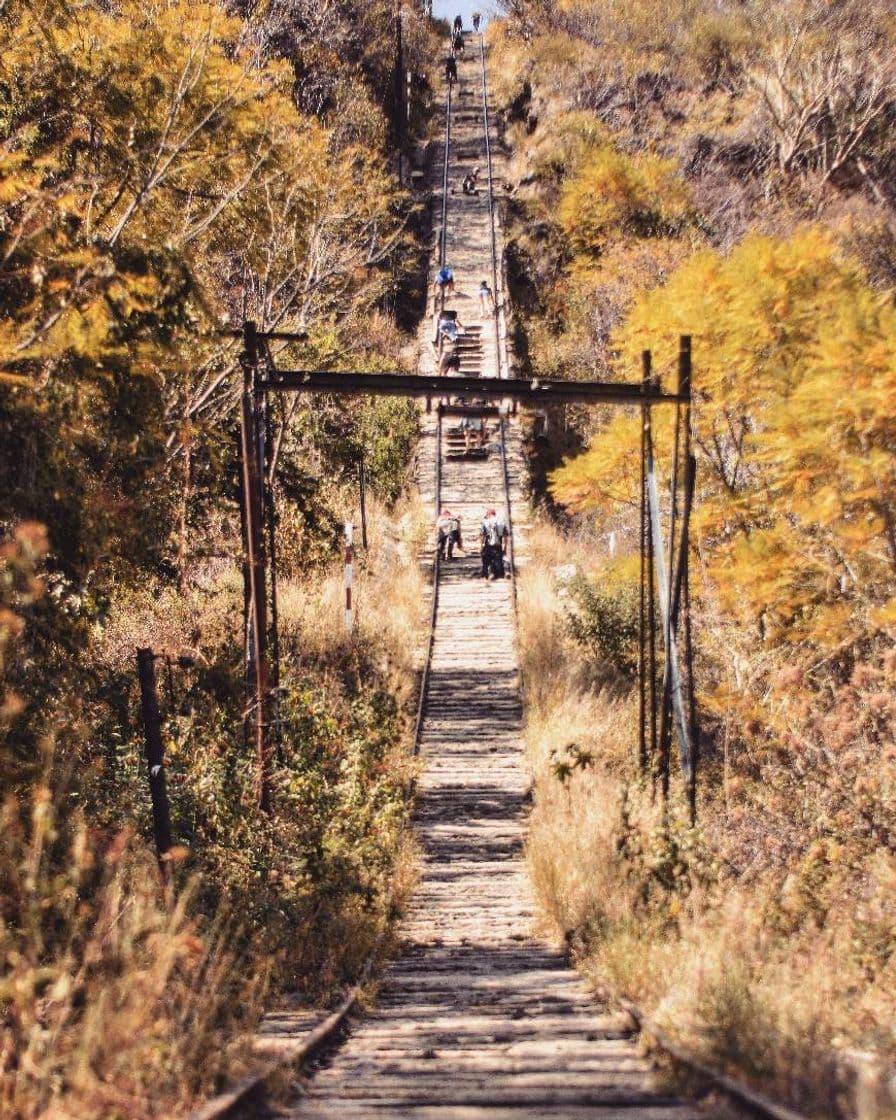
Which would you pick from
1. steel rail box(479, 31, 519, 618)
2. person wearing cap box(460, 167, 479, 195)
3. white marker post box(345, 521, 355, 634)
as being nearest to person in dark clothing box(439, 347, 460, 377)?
steel rail box(479, 31, 519, 618)

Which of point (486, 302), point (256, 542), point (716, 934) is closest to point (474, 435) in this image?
point (486, 302)

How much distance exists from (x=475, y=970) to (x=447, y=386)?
14.8 ft

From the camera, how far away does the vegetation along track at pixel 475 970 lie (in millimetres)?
4777

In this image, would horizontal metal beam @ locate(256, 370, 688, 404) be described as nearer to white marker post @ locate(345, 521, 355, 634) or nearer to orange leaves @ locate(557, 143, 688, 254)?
white marker post @ locate(345, 521, 355, 634)

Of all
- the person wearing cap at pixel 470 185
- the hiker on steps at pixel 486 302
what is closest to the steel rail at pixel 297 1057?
the hiker on steps at pixel 486 302

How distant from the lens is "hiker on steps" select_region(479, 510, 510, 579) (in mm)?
19969

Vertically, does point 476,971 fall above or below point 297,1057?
below

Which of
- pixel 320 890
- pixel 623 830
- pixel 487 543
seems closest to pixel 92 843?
pixel 320 890

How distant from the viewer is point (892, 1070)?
177 inches

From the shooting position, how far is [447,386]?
30.0ft

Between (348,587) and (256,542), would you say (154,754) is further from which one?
(348,587)

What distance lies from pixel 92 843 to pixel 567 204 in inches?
1285

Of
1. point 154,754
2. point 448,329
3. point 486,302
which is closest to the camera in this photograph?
point 154,754

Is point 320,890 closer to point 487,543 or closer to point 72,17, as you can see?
point 72,17
